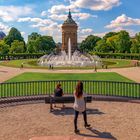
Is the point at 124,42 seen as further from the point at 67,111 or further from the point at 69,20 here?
the point at 67,111

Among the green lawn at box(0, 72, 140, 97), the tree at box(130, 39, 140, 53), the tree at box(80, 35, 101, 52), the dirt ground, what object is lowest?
the dirt ground

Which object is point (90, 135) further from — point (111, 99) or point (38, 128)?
point (111, 99)

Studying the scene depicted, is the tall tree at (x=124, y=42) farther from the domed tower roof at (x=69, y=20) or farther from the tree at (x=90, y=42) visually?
the tree at (x=90, y=42)

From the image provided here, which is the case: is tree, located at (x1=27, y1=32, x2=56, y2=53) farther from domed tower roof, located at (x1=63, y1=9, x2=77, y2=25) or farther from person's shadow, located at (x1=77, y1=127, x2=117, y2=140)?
person's shadow, located at (x1=77, y1=127, x2=117, y2=140)

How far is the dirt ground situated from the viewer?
9.52 m

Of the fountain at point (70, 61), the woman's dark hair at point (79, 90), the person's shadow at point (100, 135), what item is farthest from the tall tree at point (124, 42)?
the person's shadow at point (100, 135)

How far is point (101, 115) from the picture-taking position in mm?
11938

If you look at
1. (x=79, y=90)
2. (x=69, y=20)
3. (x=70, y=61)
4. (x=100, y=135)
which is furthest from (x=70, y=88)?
(x=69, y=20)

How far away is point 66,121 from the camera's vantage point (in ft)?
36.2

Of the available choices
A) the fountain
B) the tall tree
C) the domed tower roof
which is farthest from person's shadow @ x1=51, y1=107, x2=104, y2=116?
the domed tower roof

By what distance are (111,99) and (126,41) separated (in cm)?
7139

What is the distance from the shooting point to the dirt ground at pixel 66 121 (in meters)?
9.52

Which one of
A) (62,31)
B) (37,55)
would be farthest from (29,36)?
(37,55)

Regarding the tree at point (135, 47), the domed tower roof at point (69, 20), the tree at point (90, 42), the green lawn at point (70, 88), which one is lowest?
the green lawn at point (70, 88)
